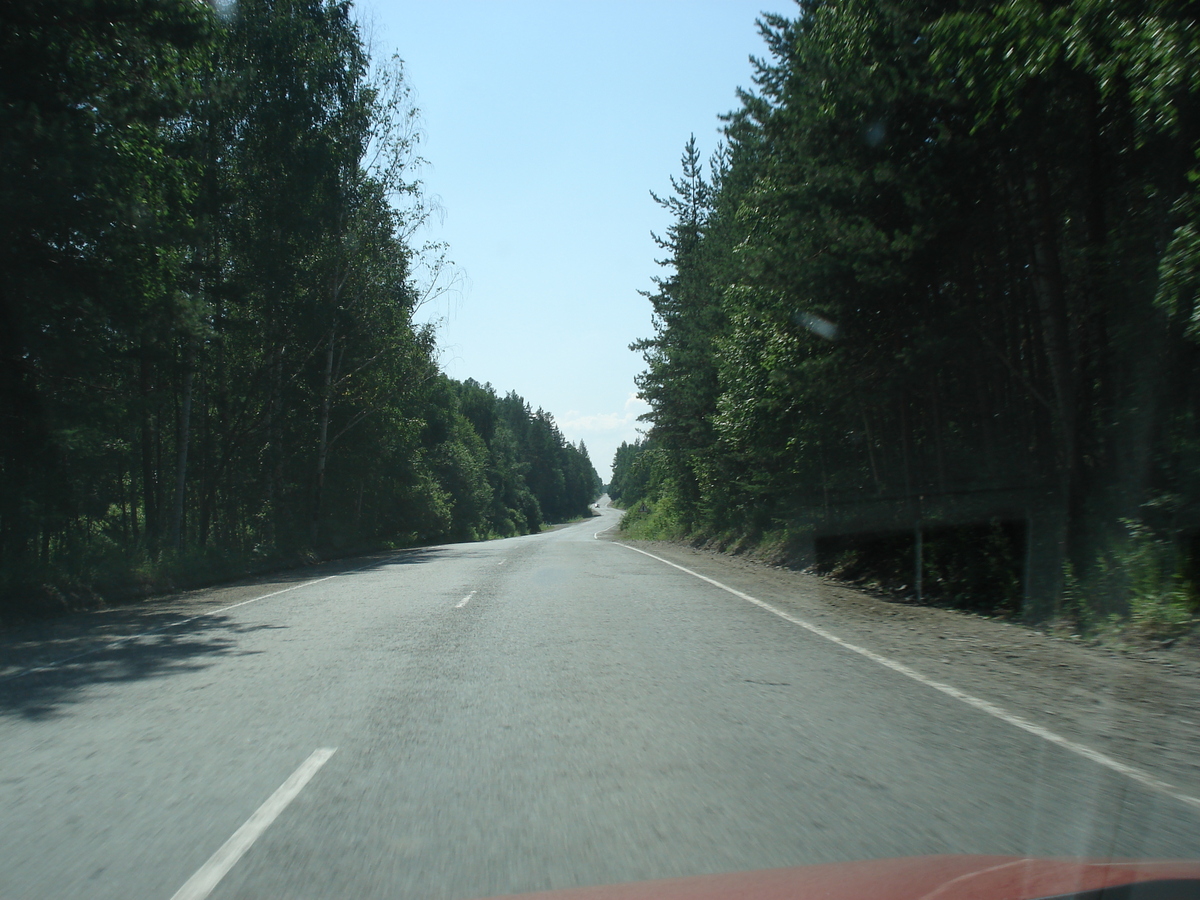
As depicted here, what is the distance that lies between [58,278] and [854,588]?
1504cm

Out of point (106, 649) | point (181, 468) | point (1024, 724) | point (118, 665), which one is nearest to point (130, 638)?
point (106, 649)

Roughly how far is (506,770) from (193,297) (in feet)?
58.3

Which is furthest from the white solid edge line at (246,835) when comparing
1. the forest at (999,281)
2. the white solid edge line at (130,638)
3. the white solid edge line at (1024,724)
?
the forest at (999,281)

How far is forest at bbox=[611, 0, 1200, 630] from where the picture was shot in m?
9.74

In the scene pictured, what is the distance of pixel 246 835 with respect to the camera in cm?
417

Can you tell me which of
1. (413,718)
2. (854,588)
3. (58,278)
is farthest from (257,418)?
(413,718)

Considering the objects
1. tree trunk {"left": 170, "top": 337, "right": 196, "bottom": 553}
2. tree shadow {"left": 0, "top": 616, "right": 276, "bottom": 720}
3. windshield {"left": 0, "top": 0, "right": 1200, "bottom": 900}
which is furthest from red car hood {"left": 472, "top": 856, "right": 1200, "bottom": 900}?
tree trunk {"left": 170, "top": 337, "right": 196, "bottom": 553}

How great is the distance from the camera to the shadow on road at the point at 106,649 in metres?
7.70

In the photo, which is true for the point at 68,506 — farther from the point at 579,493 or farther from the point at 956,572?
the point at 579,493

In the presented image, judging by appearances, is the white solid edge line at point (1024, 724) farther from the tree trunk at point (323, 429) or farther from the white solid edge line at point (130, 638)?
the tree trunk at point (323, 429)

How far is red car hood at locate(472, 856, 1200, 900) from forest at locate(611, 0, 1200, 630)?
22.4ft

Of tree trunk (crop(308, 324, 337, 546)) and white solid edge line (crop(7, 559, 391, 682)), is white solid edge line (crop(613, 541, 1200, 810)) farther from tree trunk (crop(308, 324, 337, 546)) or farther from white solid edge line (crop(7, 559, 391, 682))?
tree trunk (crop(308, 324, 337, 546))

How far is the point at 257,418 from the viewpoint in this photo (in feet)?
98.1

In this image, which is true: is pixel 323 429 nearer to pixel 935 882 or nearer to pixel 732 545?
pixel 732 545
